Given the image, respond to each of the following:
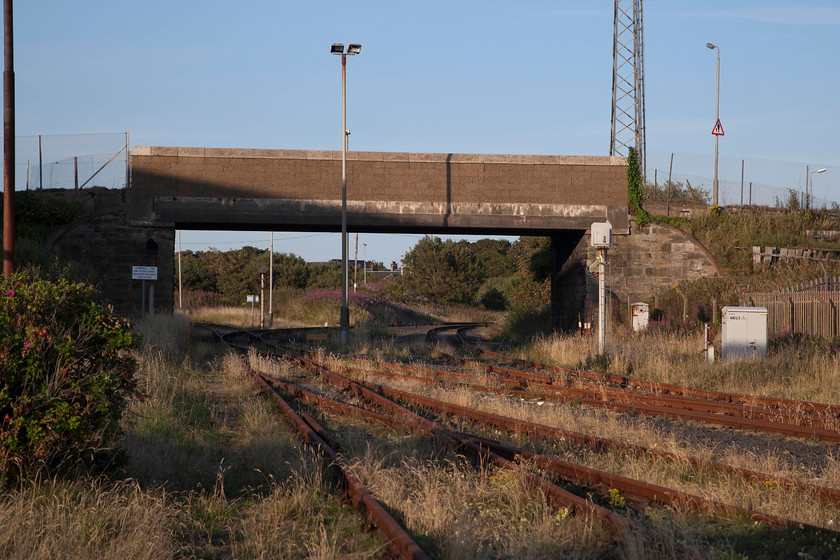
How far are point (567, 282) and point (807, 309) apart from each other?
1117cm

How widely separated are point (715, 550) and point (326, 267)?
81.5 metres

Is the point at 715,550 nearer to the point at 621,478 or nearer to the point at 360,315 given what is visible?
the point at 621,478

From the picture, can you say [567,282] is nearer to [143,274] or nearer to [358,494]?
[143,274]

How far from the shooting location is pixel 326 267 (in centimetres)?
8544

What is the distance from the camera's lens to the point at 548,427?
29.8ft

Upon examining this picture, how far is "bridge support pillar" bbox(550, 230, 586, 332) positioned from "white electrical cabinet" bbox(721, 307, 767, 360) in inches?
391

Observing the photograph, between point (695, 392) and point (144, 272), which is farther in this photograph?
point (144, 272)

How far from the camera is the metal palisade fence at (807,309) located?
677 inches

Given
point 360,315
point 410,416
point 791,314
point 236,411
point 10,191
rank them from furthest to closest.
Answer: point 360,315 < point 791,314 < point 10,191 < point 236,411 < point 410,416

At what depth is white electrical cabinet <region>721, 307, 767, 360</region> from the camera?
1574 cm

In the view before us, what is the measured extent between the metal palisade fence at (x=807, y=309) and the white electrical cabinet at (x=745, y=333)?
245 centimetres

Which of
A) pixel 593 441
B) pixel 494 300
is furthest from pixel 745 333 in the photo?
pixel 494 300

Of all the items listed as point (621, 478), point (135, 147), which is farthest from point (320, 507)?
point (135, 147)

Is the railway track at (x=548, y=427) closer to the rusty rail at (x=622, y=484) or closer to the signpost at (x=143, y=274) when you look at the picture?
the rusty rail at (x=622, y=484)
